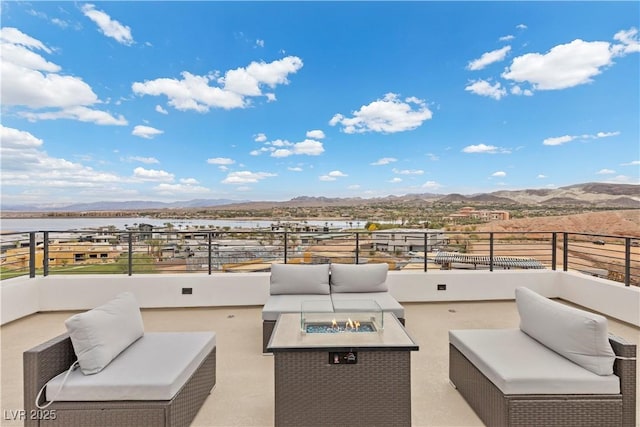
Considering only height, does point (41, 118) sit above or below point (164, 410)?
above

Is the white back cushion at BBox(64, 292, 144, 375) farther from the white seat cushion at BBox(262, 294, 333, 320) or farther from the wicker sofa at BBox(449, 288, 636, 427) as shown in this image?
the wicker sofa at BBox(449, 288, 636, 427)

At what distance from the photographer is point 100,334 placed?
1.90 m

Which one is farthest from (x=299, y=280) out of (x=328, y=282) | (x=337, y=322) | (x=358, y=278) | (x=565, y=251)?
(x=565, y=251)

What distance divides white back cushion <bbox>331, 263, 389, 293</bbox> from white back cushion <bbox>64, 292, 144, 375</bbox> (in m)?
2.29

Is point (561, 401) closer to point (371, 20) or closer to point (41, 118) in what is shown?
point (371, 20)

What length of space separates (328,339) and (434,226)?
667cm

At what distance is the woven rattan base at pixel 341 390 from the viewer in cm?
187

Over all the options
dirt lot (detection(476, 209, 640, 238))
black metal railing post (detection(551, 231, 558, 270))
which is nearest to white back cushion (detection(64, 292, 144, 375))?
black metal railing post (detection(551, 231, 558, 270))

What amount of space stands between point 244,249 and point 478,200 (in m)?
7.62

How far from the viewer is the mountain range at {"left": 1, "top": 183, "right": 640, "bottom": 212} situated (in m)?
8.38

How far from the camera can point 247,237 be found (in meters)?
5.14

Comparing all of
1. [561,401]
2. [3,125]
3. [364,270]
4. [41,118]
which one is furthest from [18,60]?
[561,401]

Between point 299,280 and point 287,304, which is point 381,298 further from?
point 287,304

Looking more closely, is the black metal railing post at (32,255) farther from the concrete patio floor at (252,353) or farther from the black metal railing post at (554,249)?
the black metal railing post at (554,249)
